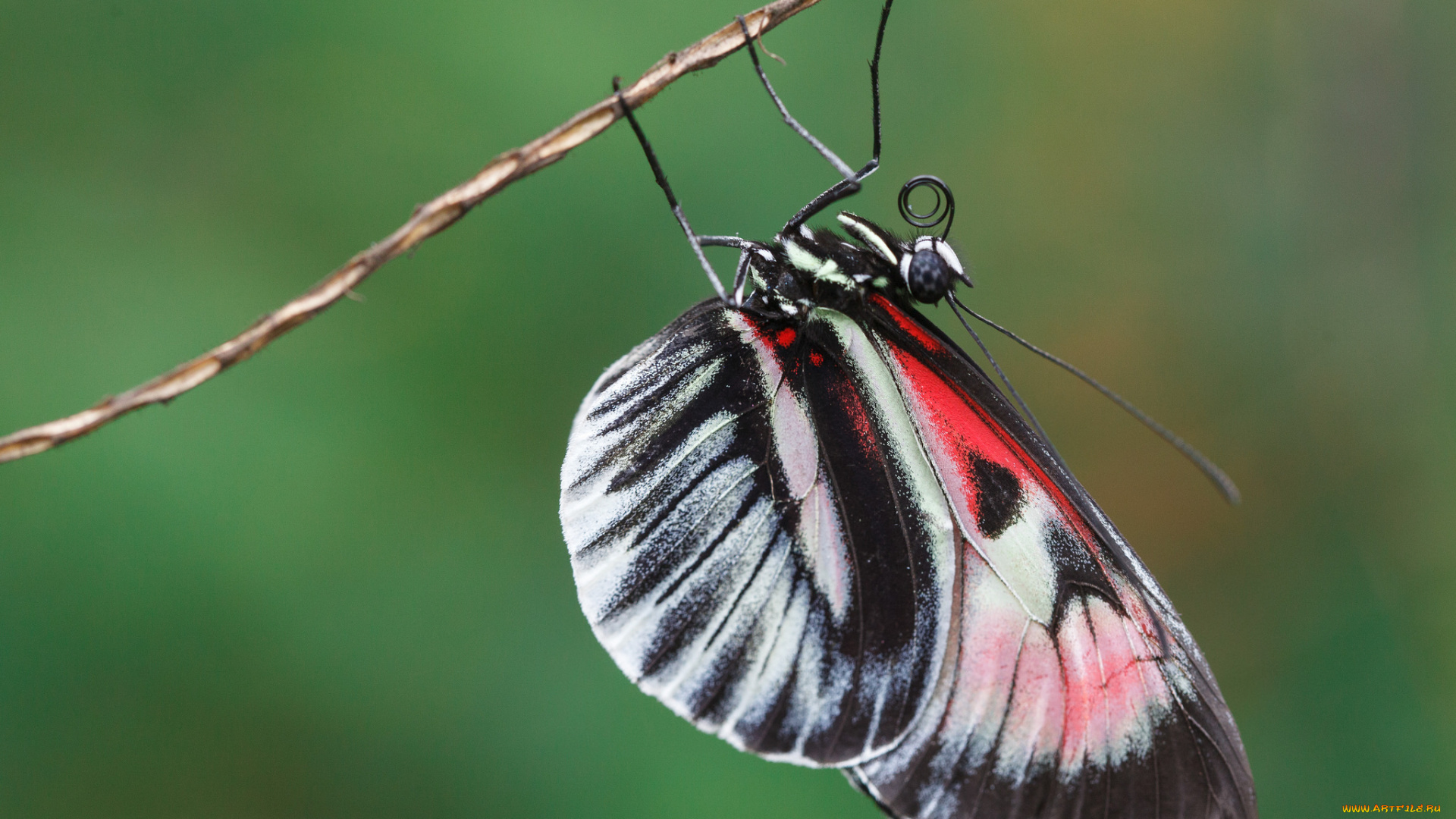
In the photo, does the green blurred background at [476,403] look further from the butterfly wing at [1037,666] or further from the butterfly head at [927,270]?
the butterfly wing at [1037,666]

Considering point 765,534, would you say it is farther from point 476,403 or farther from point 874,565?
point 476,403

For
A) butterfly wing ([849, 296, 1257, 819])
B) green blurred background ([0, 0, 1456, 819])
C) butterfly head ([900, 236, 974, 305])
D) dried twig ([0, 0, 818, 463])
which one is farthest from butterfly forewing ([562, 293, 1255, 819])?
dried twig ([0, 0, 818, 463])

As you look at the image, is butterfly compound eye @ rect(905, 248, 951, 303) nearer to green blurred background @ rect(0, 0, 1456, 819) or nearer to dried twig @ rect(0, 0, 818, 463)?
green blurred background @ rect(0, 0, 1456, 819)

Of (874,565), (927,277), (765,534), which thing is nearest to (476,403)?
(765,534)

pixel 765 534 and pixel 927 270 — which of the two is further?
pixel 765 534

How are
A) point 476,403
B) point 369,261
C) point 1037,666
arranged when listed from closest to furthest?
point 369,261 → point 1037,666 → point 476,403
